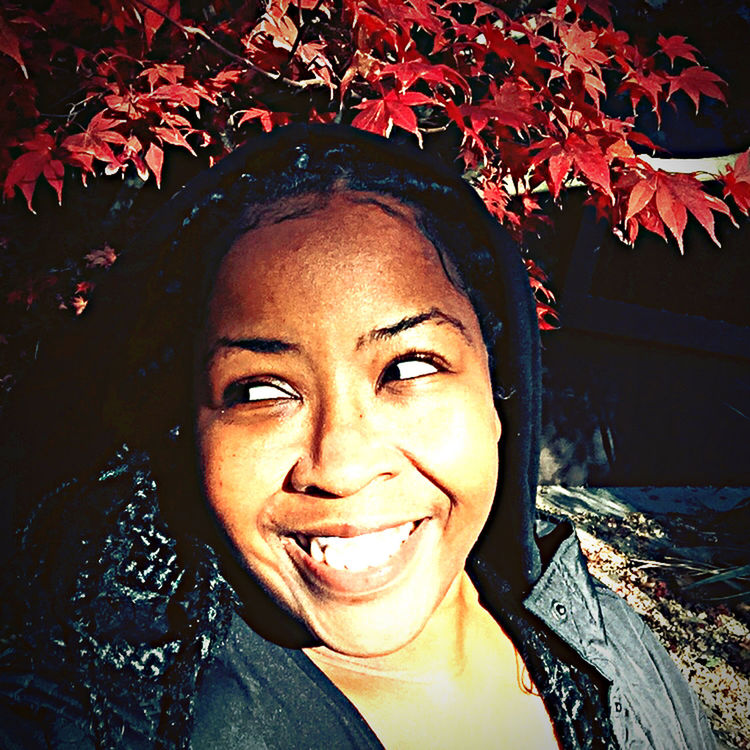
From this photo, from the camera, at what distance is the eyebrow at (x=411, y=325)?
1.16 metres

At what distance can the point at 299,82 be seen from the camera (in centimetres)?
209

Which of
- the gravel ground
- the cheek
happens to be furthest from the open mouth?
the gravel ground

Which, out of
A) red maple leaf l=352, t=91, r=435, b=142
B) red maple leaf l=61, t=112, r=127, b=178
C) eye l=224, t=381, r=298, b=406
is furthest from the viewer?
red maple leaf l=61, t=112, r=127, b=178

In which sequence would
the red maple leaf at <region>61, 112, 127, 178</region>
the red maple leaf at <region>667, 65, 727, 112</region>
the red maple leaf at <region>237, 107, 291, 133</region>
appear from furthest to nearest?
1. the red maple leaf at <region>667, 65, 727, 112</region>
2. the red maple leaf at <region>237, 107, 291, 133</region>
3. the red maple leaf at <region>61, 112, 127, 178</region>

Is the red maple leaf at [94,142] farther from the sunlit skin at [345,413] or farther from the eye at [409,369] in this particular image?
the eye at [409,369]

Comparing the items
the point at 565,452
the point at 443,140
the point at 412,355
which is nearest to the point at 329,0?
the point at 443,140

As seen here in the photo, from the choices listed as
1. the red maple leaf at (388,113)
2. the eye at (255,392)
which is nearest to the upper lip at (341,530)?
the eye at (255,392)

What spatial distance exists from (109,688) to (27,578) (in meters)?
0.40

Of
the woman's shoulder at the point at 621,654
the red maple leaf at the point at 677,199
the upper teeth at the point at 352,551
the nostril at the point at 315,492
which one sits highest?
the red maple leaf at the point at 677,199

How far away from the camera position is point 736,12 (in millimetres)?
4848

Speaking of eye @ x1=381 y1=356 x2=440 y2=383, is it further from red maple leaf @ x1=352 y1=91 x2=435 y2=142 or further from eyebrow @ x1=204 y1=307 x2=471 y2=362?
red maple leaf @ x1=352 y1=91 x2=435 y2=142

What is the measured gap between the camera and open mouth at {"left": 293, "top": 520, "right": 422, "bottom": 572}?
119 centimetres

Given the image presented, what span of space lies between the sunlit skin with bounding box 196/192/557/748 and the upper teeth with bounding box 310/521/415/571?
2cm

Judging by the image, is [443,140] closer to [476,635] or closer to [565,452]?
[476,635]
